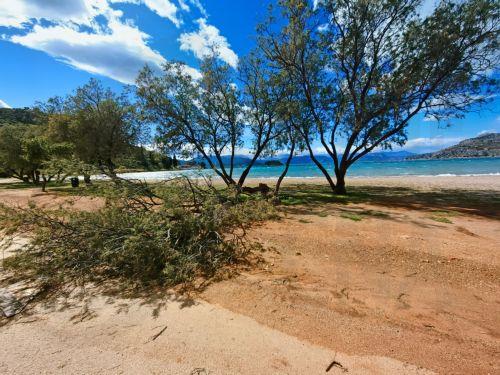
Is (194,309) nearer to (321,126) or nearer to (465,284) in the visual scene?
(465,284)

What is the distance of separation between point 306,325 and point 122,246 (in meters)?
3.35

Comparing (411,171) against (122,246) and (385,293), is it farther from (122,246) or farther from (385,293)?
(122,246)

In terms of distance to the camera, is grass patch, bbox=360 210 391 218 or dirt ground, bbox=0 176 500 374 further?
grass patch, bbox=360 210 391 218

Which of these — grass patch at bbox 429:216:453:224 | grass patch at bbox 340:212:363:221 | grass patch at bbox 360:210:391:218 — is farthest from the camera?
grass patch at bbox 360:210:391:218

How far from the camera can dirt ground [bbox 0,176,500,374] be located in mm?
2475

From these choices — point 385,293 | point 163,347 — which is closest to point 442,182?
point 385,293

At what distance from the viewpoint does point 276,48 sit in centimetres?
1400

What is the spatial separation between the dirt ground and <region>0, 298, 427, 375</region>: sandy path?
1 cm

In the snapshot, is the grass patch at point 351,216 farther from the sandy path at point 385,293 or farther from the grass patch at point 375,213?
the sandy path at point 385,293

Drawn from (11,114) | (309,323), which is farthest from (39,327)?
(11,114)

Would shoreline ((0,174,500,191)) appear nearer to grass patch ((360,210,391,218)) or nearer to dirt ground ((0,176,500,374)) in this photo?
grass patch ((360,210,391,218))

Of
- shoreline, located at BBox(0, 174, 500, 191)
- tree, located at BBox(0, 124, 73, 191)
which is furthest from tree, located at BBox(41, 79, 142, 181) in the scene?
shoreline, located at BBox(0, 174, 500, 191)

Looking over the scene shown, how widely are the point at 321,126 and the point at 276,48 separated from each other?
5.25 m

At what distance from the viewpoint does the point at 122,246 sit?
4.33m
